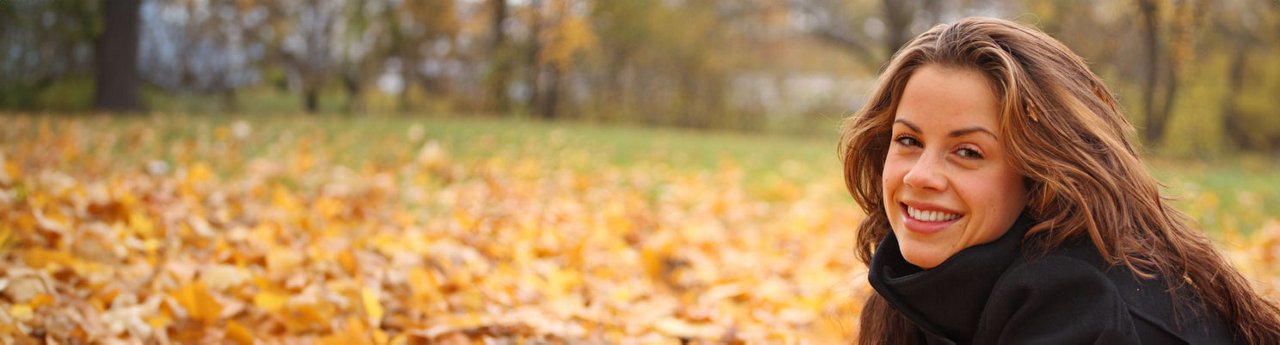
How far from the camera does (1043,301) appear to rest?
4.73 ft

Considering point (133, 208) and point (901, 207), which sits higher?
point (901, 207)

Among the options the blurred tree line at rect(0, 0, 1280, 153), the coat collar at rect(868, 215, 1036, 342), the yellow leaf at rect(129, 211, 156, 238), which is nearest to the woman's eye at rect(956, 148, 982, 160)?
the coat collar at rect(868, 215, 1036, 342)

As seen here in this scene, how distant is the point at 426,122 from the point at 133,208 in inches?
331

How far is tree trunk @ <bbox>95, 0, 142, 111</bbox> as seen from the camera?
12445 millimetres

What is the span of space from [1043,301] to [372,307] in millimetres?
1687

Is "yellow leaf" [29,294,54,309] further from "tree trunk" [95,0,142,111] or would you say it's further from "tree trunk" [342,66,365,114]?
"tree trunk" [342,66,365,114]

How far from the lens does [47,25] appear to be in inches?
509

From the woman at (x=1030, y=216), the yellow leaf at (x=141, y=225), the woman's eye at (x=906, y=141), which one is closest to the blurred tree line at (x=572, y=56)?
the yellow leaf at (x=141, y=225)

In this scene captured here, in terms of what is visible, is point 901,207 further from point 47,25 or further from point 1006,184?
point 47,25

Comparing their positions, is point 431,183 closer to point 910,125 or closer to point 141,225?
point 141,225

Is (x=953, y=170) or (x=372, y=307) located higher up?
(x=953, y=170)

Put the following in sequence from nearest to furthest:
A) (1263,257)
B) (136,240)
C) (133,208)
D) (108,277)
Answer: (108,277) < (136,240) < (133,208) < (1263,257)

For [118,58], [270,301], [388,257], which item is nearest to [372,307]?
[270,301]

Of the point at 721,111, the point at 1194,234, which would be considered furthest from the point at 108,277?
the point at 721,111
